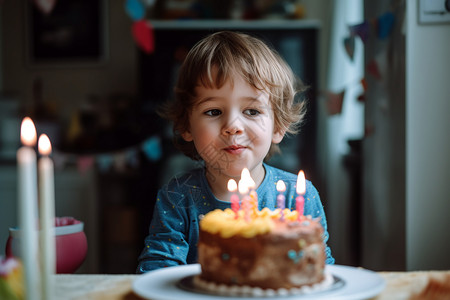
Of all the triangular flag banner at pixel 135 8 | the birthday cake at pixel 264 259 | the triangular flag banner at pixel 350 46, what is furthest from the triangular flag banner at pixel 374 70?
the birthday cake at pixel 264 259

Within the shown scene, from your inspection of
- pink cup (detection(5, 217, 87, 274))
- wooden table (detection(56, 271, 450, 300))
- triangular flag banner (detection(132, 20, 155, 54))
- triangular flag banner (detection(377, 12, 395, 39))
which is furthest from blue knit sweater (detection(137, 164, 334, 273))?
triangular flag banner (detection(132, 20, 155, 54))

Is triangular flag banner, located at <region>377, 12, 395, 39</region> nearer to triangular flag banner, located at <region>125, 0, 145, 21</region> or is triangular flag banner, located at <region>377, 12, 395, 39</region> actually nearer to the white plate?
the white plate

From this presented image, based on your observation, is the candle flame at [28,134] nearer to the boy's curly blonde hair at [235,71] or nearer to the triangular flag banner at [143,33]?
the boy's curly blonde hair at [235,71]

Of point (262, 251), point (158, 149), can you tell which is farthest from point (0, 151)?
point (262, 251)

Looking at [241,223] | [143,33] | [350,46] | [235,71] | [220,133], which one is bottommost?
[241,223]

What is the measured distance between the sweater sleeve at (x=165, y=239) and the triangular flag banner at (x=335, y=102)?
49.1 inches

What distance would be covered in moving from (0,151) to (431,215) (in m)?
3.21

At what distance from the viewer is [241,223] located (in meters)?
0.77

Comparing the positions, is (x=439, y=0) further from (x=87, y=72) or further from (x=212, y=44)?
(x=87, y=72)

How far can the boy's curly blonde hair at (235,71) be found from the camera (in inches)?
48.7

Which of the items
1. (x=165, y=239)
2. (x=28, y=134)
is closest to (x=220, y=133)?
(x=165, y=239)

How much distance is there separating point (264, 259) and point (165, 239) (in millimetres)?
473

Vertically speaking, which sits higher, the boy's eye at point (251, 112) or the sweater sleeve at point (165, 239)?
the boy's eye at point (251, 112)

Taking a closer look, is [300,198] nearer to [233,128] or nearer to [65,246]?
[233,128]
